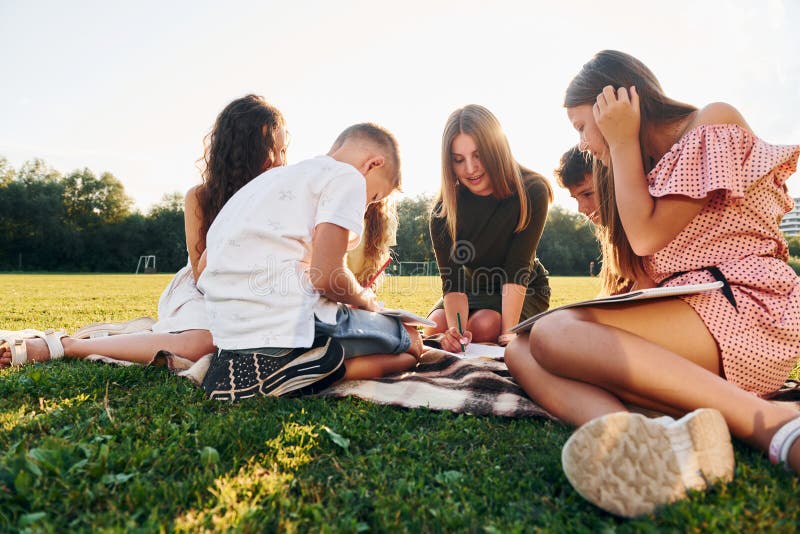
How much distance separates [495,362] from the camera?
9.64 feet

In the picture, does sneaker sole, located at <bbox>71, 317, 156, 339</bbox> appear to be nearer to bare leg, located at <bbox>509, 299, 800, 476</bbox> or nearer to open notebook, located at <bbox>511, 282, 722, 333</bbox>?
bare leg, located at <bbox>509, 299, 800, 476</bbox>

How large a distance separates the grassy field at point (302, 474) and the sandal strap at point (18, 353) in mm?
843

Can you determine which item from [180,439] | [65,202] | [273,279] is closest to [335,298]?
[273,279]

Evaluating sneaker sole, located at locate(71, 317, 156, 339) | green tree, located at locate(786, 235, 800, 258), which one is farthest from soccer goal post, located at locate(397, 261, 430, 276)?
green tree, located at locate(786, 235, 800, 258)

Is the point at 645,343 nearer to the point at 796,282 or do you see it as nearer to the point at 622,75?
the point at 796,282

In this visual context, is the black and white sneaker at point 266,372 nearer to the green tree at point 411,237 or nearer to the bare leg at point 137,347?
the bare leg at point 137,347

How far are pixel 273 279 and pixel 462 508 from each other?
132cm

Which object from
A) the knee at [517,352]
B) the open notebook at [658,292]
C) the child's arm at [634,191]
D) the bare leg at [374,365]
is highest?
the child's arm at [634,191]

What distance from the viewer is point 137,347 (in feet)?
9.41

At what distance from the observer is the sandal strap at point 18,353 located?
2.83 m

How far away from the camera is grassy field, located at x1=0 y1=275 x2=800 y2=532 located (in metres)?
1.19

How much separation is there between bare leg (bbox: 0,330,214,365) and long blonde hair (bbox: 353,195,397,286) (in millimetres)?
1166

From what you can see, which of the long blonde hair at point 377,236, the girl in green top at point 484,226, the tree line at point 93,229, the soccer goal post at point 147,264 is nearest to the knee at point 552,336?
the girl in green top at point 484,226

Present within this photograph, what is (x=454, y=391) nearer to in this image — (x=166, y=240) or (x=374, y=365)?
(x=374, y=365)
